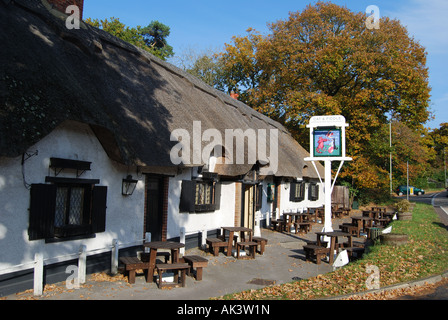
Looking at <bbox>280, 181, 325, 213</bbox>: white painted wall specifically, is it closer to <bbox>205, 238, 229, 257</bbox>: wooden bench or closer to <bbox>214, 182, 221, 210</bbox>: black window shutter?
<bbox>214, 182, 221, 210</bbox>: black window shutter

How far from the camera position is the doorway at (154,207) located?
11.3 meters

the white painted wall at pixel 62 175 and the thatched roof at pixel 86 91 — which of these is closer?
the thatched roof at pixel 86 91

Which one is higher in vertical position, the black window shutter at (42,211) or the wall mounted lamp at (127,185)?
the wall mounted lamp at (127,185)

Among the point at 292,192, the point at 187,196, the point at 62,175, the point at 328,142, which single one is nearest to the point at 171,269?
the point at 62,175

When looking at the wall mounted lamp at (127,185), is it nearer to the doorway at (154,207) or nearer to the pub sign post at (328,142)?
the doorway at (154,207)

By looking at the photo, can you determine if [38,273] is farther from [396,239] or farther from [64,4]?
[396,239]

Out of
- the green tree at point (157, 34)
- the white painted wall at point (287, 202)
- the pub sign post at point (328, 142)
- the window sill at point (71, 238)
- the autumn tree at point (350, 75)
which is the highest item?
the green tree at point (157, 34)

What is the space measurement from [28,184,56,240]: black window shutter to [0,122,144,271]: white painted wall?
101 millimetres

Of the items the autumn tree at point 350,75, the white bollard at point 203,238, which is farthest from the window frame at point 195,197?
the autumn tree at point 350,75

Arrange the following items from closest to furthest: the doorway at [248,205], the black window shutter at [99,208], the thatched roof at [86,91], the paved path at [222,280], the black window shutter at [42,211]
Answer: the thatched roof at [86,91] → the black window shutter at [42,211] → the paved path at [222,280] → the black window shutter at [99,208] → the doorway at [248,205]

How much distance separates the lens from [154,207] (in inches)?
455

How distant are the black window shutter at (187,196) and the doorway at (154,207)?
0.75 metres

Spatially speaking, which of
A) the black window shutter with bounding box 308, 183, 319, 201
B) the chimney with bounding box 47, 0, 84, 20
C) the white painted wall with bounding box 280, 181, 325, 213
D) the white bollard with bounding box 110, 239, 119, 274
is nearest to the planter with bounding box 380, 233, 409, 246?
the white bollard with bounding box 110, 239, 119, 274
